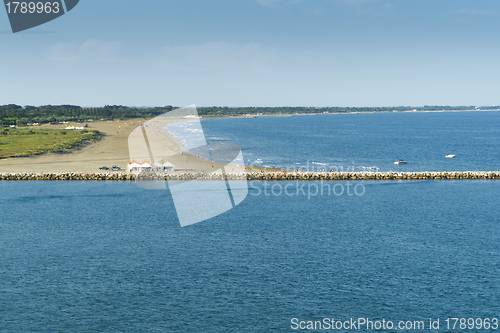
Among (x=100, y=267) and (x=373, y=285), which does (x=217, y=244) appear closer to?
(x=100, y=267)

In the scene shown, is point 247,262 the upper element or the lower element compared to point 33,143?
lower

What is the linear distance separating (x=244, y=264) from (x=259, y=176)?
47549 mm

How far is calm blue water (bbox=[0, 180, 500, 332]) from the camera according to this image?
3472 centimetres

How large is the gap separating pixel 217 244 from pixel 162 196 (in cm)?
2988

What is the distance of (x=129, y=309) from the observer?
35344 mm

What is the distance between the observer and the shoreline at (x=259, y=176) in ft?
298

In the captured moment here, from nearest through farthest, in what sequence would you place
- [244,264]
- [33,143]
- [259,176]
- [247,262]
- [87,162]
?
[244,264]
[247,262]
[259,176]
[87,162]
[33,143]

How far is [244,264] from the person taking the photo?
4428cm

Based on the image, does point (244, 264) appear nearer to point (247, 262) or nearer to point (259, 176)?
point (247, 262)

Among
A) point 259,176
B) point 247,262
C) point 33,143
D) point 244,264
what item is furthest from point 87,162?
point 244,264

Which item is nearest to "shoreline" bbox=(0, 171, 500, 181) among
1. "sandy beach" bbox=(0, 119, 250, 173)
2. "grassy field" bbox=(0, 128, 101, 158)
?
"sandy beach" bbox=(0, 119, 250, 173)

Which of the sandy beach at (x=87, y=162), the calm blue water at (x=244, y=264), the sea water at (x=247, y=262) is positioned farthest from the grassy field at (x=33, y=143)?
the calm blue water at (x=244, y=264)

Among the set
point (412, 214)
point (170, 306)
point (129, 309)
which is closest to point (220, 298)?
point (170, 306)

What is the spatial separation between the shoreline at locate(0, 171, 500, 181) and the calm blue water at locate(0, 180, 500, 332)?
18.3 meters
